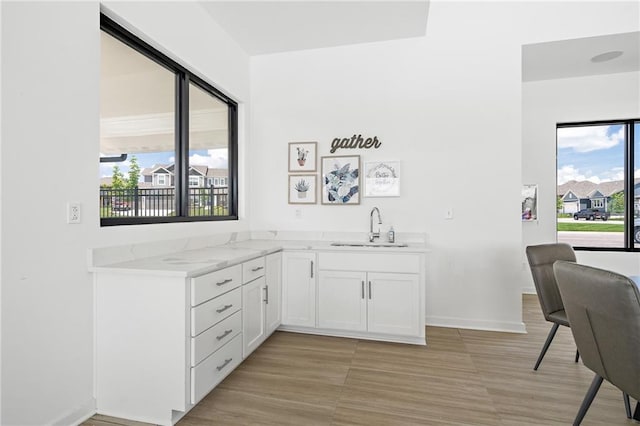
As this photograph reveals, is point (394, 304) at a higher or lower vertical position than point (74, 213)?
lower

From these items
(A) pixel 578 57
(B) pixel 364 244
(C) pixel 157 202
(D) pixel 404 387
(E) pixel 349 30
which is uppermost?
(E) pixel 349 30

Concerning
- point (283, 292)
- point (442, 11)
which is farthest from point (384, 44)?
point (283, 292)

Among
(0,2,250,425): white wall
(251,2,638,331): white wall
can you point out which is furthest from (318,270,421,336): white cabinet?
(0,2,250,425): white wall

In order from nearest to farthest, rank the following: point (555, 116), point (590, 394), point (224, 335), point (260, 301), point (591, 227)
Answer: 1. point (590, 394)
2. point (224, 335)
3. point (260, 301)
4. point (555, 116)
5. point (591, 227)

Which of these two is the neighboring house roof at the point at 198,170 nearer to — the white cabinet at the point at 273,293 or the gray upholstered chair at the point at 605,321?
the white cabinet at the point at 273,293

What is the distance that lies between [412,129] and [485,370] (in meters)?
2.25

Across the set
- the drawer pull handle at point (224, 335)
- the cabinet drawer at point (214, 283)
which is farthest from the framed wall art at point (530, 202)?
the drawer pull handle at point (224, 335)

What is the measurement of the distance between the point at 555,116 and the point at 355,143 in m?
2.73

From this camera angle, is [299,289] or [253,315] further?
[299,289]

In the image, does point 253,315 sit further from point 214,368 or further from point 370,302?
point 370,302

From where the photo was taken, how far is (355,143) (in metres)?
3.61

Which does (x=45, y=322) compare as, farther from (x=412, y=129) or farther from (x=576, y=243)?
(x=576, y=243)

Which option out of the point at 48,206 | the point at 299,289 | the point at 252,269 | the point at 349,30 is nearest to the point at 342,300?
the point at 299,289

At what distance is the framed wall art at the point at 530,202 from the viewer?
4.42 m
